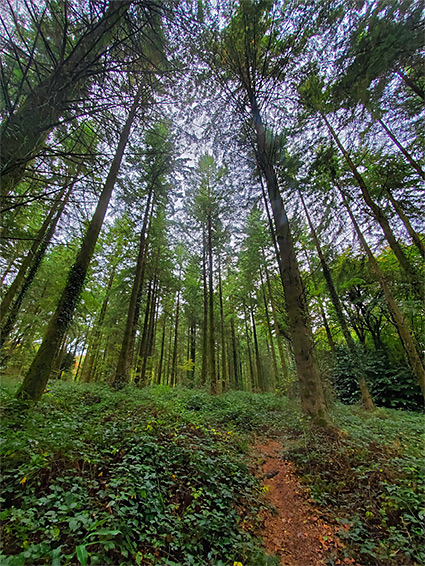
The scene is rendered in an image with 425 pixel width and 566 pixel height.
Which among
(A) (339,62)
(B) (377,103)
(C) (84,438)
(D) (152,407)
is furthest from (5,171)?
(B) (377,103)

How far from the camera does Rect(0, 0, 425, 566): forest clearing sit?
215 centimetres

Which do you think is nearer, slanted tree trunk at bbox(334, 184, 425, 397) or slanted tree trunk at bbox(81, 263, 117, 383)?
slanted tree trunk at bbox(334, 184, 425, 397)

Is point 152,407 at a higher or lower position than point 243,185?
lower

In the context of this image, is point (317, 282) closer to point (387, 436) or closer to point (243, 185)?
point (243, 185)

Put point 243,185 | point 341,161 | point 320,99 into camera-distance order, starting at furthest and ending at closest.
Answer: point 243,185
point 341,161
point 320,99

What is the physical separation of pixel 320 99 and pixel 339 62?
1087 mm

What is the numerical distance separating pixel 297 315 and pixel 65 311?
223 inches

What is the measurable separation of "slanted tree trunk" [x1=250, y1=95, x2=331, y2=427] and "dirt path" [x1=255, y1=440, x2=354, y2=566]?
150 cm

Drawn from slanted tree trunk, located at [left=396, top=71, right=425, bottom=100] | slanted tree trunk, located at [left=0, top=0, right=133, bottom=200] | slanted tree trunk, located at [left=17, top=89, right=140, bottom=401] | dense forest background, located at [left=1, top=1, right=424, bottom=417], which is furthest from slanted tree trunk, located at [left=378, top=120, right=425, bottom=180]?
slanted tree trunk, located at [left=0, top=0, right=133, bottom=200]

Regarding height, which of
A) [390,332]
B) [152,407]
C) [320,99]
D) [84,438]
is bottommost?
[84,438]

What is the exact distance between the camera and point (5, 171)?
225 centimetres

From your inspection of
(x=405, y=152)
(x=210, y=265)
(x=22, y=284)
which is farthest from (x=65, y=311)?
(x=405, y=152)

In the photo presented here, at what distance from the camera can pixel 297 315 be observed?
17.5 ft

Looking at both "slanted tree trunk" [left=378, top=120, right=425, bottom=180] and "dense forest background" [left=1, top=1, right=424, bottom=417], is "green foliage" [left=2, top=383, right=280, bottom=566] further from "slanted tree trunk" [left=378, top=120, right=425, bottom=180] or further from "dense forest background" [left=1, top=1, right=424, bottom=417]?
"slanted tree trunk" [left=378, top=120, right=425, bottom=180]
